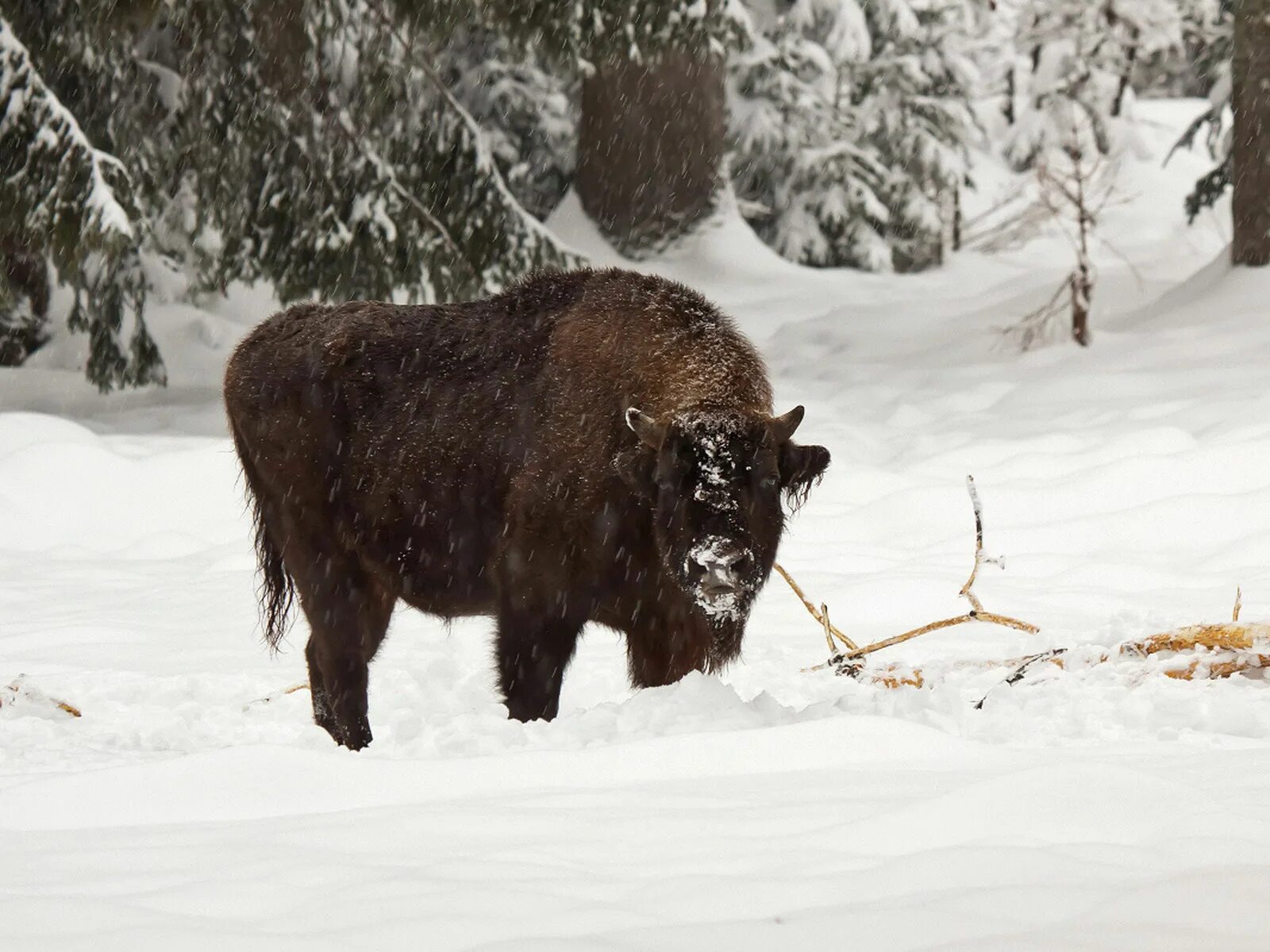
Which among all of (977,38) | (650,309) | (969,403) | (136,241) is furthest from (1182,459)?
(977,38)

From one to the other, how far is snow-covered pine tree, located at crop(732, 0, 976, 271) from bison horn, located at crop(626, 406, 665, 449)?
16.6 metres

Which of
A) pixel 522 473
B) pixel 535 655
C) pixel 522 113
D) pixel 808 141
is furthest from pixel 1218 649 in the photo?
pixel 808 141

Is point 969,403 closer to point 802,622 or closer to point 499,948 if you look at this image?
point 802,622

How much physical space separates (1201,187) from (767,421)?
12.8 meters

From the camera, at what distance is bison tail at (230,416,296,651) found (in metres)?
6.03

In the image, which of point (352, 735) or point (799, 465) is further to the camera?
point (352, 735)

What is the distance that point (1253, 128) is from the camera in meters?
13.5

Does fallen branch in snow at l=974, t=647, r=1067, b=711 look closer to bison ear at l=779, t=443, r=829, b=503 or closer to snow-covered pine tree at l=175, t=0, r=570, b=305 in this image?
bison ear at l=779, t=443, r=829, b=503

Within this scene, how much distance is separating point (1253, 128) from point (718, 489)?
1142 centimetres

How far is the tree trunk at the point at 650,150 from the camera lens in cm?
1894

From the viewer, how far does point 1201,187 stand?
1542 centimetres

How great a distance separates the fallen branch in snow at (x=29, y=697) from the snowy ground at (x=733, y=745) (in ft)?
0.19

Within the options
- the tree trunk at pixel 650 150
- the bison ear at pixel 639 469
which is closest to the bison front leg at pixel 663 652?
the bison ear at pixel 639 469

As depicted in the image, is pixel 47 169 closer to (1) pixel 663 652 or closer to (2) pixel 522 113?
(1) pixel 663 652
